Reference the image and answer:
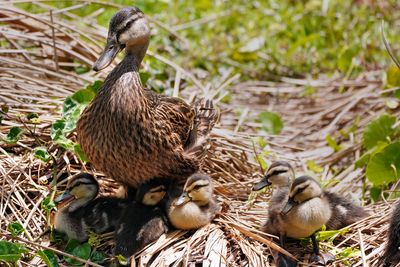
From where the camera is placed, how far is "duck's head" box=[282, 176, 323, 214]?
4836 millimetres

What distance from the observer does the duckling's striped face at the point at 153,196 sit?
5.01 meters

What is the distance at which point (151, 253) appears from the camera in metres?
4.84

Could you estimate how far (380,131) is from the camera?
6551 mm

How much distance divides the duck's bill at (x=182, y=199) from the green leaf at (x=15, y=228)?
87cm

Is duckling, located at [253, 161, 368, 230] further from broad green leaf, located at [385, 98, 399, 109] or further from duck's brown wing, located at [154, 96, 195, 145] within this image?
→ broad green leaf, located at [385, 98, 399, 109]

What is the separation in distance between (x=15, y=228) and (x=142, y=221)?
0.70m

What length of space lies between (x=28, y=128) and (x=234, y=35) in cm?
411

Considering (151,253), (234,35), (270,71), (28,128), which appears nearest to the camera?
(151,253)

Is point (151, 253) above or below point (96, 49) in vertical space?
below

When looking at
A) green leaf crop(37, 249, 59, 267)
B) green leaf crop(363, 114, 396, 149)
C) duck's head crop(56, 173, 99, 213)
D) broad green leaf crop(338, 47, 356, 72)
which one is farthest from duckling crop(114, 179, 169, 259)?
broad green leaf crop(338, 47, 356, 72)

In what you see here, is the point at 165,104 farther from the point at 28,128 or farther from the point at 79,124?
the point at 28,128

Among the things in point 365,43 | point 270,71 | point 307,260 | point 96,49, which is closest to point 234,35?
point 270,71

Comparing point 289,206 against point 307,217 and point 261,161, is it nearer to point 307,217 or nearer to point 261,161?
point 307,217

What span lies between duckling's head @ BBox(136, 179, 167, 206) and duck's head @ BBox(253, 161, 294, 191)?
58cm
